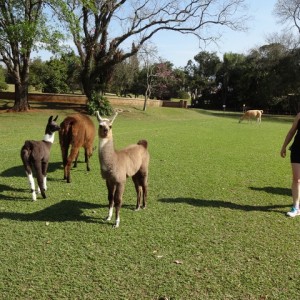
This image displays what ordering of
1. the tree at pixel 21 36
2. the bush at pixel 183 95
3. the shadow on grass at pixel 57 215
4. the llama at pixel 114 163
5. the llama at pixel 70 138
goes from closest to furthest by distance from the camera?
the llama at pixel 114 163
the shadow on grass at pixel 57 215
the llama at pixel 70 138
the tree at pixel 21 36
the bush at pixel 183 95

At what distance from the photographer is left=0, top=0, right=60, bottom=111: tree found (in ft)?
81.3

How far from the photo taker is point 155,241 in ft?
16.9

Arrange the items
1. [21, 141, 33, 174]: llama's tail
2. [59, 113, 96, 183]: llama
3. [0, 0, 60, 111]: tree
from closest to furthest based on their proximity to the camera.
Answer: [21, 141, 33, 174]: llama's tail → [59, 113, 96, 183]: llama → [0, 0, 60, 111]: tree

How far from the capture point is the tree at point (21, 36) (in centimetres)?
2477

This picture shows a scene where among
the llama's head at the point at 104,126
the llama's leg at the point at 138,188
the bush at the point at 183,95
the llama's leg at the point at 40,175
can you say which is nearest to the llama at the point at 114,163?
the llama's head at the point at 104,126

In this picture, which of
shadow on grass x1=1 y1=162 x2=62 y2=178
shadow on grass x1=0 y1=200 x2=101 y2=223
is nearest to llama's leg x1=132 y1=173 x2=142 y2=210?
shadow on grass x1=0 y1=200 x2=101 y2=223

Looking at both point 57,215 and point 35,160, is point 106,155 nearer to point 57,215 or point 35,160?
point 57,215

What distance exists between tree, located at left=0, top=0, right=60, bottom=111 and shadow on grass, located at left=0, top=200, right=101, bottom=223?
69.3ft

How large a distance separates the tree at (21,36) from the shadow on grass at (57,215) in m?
21.1

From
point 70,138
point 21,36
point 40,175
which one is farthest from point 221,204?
point 21,36

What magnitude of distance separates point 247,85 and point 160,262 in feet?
191

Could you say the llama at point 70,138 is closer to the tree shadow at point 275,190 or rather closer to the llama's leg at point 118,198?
the llama's leg at point 118,198

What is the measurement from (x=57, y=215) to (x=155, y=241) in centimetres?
191

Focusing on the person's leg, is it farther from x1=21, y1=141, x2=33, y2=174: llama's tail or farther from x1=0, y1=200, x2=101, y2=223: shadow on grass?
x1=21, y1=141, x2=33, y2=174: llama's tail
